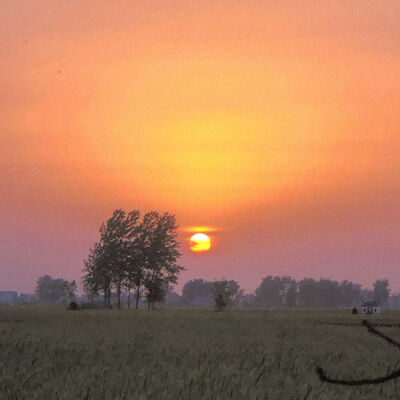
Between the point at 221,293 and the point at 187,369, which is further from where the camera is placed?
the point at 221,293

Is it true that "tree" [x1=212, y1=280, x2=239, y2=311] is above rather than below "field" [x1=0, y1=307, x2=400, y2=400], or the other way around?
above

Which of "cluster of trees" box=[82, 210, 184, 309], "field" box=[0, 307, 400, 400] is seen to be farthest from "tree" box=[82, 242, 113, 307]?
"field" box=[0, 307, 400, 400]

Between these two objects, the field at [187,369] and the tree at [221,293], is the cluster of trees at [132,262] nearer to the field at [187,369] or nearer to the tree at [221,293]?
the tree at [221,293]

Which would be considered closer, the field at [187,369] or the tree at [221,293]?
the field at [187,369]

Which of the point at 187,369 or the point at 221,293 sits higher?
the point at 221,293

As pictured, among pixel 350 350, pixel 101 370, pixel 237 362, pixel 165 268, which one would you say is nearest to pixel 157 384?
pixel 101 370

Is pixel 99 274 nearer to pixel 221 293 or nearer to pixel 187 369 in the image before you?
pixel 221 293

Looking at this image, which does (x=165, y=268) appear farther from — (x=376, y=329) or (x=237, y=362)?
(x=376, y=329)

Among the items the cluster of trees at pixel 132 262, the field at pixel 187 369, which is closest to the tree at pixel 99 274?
the cluster of trees at pixel 132 262

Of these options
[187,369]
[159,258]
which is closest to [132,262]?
[159,258]

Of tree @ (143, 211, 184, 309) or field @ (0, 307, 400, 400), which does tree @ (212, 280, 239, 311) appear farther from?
field @ (0, 307, 400, 400)

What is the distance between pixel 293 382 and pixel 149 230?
108 m

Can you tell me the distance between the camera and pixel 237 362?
20.0 metres

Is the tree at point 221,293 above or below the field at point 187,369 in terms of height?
above
